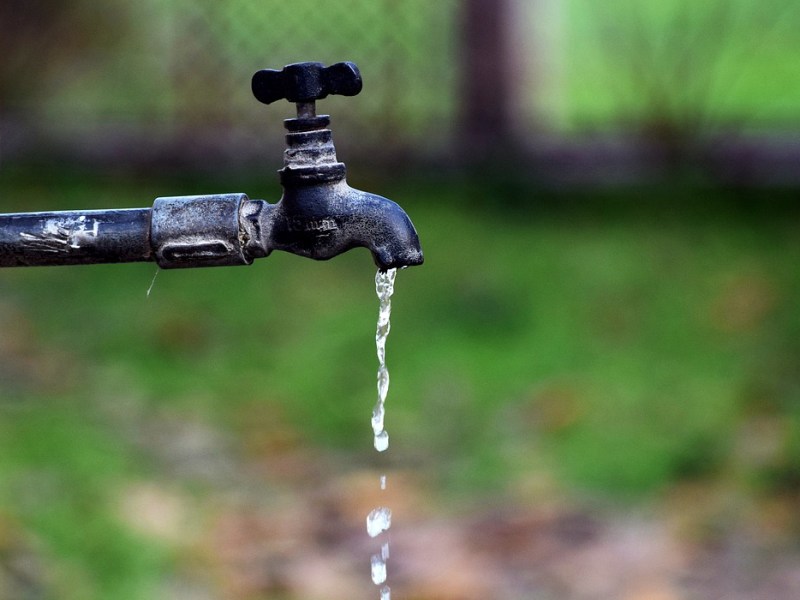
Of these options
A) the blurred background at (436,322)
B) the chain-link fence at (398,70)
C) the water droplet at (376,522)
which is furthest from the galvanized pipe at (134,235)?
the chain-link fence at (398,70)

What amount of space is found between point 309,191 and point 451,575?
5.47ft

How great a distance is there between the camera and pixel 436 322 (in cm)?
391

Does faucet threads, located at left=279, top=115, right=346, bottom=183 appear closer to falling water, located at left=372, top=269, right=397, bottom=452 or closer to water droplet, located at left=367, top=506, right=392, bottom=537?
falling water, located at left=372, top=269, right=397, bottom=452

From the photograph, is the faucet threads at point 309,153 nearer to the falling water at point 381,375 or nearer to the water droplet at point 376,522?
the falling water at point 381,375

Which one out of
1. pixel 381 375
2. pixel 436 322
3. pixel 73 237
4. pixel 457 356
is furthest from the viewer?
pixel 436 322

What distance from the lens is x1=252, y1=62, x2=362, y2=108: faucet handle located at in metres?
1.22

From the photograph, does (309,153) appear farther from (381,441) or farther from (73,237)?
(381,441)

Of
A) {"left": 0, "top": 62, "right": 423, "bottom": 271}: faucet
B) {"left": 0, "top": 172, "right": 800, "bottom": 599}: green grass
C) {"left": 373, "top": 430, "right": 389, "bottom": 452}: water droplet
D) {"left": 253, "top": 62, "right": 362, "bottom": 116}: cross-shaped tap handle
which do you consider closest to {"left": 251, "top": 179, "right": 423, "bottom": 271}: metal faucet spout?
{"left": 0, "top": 62, "right": 423, "bottom": 271}: faucet

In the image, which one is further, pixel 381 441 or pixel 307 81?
pixel 381 441

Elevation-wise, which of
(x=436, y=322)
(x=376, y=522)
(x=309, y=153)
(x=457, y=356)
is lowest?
(x=376, y=522)

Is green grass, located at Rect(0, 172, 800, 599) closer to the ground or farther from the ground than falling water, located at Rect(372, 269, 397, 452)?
farther from the ground

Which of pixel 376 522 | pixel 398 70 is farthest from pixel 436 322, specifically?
pixel 376 522

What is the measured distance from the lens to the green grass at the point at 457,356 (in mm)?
3102

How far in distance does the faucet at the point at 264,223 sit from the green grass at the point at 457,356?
56.7 inches
